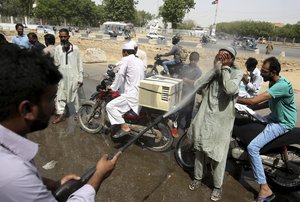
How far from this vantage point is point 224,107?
3.24 metres

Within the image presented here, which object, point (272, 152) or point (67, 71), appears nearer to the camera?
point (272, 152)

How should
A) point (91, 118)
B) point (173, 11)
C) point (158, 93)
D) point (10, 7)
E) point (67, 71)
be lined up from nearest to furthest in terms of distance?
point (158, 93) → point (91, 118) → point (67, 71) → point (173, 11) → point (10, 7)

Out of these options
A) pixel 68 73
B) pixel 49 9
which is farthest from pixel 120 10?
pixel 68 73

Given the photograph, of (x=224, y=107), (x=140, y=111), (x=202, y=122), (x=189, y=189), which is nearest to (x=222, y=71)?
(x=224, y=107)

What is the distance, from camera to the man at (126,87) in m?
4.68

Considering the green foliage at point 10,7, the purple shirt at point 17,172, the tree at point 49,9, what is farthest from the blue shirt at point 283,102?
the green foliage at point 10,7

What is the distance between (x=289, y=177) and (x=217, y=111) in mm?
1551

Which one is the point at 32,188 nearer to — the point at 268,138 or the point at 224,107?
the point at 224,107

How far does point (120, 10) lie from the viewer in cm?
6412

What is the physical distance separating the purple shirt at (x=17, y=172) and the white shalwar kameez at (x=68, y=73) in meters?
4.63

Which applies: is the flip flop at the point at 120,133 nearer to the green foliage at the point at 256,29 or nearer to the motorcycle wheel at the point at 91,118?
the motorcycle wheel at the point at 91,118

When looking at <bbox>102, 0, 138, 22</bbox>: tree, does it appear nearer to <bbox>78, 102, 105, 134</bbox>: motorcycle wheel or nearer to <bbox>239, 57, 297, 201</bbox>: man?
<bbox>78, 102, 105, 134</bbox>: motorcycle wheel

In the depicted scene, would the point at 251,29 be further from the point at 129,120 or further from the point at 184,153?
the point at 184,153

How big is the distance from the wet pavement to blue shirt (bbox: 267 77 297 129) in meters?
1.13
